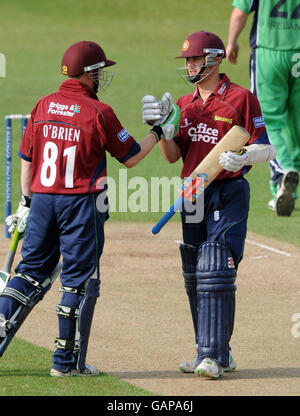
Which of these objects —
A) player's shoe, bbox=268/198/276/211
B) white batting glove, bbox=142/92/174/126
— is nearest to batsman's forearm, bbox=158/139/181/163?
white batting glove, bbox=142/92/174/126

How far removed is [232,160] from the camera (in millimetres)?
6859

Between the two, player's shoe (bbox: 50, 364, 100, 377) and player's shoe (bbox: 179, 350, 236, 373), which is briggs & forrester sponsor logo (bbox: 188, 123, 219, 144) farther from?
player's shoe (bbox: 50, 364, 100, 377)

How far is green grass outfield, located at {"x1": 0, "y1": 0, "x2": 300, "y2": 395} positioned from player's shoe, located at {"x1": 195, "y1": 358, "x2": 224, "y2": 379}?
0.52m

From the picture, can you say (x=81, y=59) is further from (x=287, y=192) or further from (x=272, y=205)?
(x=272, y=205)

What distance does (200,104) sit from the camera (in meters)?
7.37

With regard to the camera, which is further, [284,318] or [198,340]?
[284,318]

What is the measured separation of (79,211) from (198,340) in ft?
4.03

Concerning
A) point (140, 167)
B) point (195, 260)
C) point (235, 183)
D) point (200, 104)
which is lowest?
point (140, 167)

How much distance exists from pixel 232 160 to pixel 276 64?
22.1ft

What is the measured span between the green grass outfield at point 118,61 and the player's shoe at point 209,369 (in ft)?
1.72

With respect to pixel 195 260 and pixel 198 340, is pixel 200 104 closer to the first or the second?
pixel 195 260

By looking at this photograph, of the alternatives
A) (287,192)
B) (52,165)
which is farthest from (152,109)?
(287,192)
